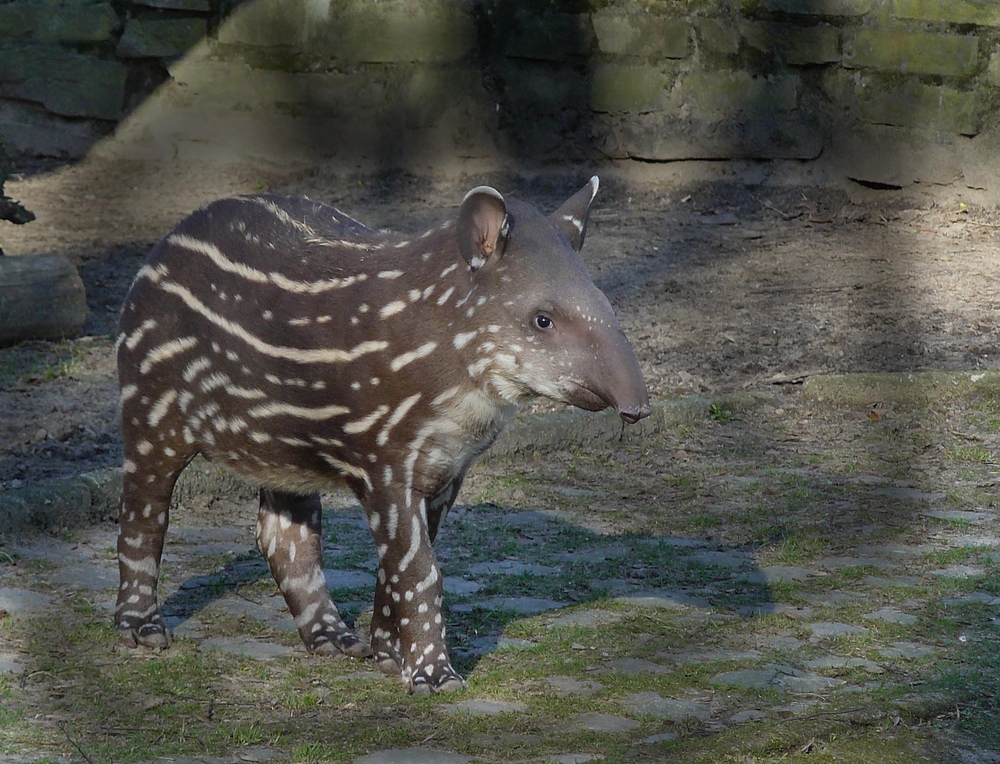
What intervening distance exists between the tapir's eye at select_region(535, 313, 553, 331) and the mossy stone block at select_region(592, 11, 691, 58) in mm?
7352

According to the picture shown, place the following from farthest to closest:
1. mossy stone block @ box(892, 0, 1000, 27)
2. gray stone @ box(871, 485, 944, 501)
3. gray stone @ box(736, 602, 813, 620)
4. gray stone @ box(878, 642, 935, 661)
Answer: mossy stone block @ box(892, 0, 1000, 27)
gray stone @ box(871, 485, 944, 501)
gray stone @ box(736, 602, 813, 620)
gray stone @ box(878, 642, 935, 661)

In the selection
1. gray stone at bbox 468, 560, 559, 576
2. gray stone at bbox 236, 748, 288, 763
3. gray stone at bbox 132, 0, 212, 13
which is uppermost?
gray stone at bbox 132, 0, 212, 13

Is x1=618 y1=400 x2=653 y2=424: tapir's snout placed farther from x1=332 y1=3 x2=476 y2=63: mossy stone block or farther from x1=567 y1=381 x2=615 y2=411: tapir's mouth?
x1=332 y1=3 x2=476 y2=63: mossy stone block

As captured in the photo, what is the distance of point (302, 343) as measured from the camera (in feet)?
13.3

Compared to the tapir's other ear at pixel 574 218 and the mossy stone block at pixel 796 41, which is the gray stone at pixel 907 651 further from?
the mossy stone block at pixel 796 41

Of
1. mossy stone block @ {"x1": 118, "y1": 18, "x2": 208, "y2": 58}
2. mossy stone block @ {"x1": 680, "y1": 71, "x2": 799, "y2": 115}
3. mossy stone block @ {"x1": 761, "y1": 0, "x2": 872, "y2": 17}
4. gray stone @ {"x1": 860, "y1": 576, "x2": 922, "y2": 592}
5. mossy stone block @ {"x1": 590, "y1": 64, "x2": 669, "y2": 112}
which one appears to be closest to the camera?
gray stone @ {"x1": 860, "y1": 576, "x2": 922, "y2": 592}

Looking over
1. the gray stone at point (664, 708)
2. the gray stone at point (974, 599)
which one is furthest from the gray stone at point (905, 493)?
the gray stone at point (664, 708)

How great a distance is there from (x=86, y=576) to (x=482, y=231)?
6.61ft

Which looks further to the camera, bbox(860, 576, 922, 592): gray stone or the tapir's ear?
bbox(860, 576, 922, 592): gray stone

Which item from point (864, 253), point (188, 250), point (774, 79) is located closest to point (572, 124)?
point (774, 79)

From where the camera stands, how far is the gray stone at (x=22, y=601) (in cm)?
452

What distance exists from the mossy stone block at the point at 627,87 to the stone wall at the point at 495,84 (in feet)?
0.05

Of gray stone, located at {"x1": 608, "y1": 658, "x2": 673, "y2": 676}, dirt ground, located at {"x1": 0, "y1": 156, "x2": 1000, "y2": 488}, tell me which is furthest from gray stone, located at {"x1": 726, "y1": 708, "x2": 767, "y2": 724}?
dirt ground, located at {"x1": 0, "y1": 156, "x2": 1000, "y2": 488}

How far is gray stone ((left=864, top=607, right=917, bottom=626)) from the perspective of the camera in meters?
4.59
